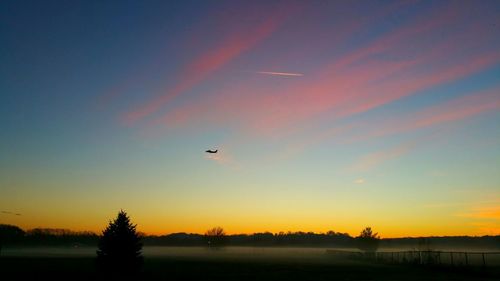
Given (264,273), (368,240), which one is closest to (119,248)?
(264,273)

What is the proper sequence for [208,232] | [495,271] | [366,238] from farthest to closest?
[208,232] < [366,238] < [495,271]

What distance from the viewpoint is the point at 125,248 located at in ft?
116

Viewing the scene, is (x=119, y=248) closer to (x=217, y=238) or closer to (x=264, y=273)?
(x=264, y=273)

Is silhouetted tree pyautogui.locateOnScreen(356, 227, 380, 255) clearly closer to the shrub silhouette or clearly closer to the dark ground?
the dark ground

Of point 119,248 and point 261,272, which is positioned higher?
point 119,248

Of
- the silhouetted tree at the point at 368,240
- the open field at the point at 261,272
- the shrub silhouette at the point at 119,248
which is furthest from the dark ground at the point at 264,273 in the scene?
the silhouetted tree at the point at 368,240

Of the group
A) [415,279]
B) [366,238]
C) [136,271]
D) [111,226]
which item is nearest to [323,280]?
[415,279]

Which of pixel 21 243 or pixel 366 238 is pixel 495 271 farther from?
pixel 21 243

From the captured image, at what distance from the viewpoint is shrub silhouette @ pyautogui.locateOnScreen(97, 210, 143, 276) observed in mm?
34812

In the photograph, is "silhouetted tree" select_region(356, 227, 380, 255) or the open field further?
"silhouetted tree" select_region(356, 227, 380, 255)

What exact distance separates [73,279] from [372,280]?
24.7 metres

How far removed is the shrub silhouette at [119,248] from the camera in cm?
3481

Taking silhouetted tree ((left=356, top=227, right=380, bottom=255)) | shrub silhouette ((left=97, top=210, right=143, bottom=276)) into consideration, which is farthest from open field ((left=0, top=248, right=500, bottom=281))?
silhouetted tree ((left=356, top=227, right=380, bottom=255))

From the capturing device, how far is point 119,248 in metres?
35.1
